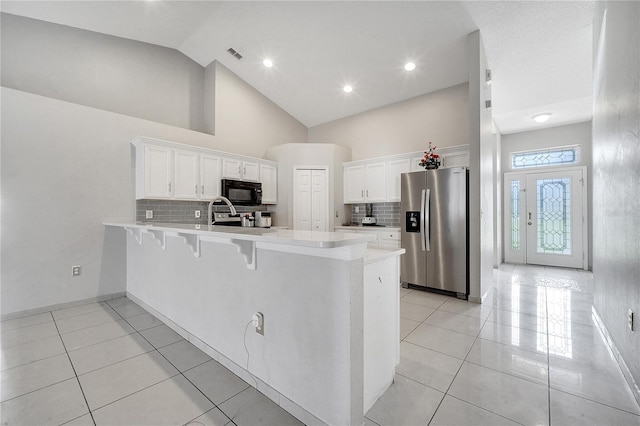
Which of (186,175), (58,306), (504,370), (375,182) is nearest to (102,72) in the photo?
(186,175)

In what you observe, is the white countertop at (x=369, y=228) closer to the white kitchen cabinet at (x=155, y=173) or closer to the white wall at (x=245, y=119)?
the white wall at (x=245, y=119)

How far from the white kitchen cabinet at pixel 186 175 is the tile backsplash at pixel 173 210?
0.34 meters

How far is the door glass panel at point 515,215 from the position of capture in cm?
619

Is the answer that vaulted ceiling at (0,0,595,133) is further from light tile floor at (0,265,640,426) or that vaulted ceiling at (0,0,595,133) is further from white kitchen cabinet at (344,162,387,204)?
light tile floor at (0,265,640,426)

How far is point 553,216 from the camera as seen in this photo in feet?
19.1

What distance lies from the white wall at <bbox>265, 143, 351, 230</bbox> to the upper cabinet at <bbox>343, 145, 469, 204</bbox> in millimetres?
299

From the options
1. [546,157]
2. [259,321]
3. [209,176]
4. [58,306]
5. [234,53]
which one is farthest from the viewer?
[546,157]

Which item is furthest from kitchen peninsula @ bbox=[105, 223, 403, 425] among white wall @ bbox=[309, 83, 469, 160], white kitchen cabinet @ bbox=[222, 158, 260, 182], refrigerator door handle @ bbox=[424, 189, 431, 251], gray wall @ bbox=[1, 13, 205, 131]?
white wall @ bbox=[309, 83, 469, 160]

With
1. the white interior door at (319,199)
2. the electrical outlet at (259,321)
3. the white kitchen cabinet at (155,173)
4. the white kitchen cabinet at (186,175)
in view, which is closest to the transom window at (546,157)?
the white interior door at (319,199)

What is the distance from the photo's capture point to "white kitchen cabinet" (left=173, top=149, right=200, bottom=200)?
13.2 ft

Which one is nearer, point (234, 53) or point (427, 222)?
point (427, 222)

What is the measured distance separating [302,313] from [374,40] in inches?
159

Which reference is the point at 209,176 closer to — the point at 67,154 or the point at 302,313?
the point at 67,154

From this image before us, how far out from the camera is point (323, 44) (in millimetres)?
4152
